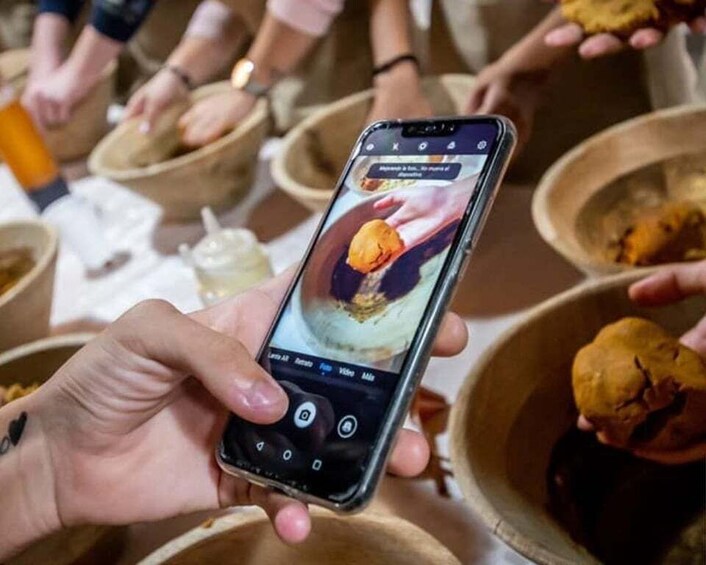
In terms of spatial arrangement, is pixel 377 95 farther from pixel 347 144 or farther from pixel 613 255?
pixel 613 255

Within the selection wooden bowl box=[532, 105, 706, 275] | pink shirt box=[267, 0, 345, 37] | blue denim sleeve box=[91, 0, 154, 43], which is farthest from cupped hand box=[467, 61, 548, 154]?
blue denim sleeve box=[91, 0, 154, 43]

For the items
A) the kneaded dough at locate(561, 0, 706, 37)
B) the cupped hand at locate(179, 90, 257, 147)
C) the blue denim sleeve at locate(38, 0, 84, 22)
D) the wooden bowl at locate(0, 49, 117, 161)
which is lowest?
the wooden bowl at locate(0, 49, 117, 161)

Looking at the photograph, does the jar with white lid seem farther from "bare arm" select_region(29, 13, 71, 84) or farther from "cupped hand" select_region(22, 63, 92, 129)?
"bare arm" select_region(29, 13, 71, 84)

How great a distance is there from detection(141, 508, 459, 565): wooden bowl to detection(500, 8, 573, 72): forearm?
532 mm

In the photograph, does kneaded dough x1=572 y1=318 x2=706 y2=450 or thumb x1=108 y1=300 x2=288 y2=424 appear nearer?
thumb x1=108 y1=300 x2=288 y2=424

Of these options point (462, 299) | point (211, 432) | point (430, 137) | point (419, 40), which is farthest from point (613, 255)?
point (419, 40)

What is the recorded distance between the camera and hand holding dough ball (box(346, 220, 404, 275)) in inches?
17.0

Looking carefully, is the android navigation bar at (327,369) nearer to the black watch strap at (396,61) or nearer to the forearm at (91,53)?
the black watch strap at (396,61)

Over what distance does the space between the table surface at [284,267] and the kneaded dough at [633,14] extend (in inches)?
8.2

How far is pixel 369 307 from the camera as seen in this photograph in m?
0.42

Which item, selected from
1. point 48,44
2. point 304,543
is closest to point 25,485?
point 304,543

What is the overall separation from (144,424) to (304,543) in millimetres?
121

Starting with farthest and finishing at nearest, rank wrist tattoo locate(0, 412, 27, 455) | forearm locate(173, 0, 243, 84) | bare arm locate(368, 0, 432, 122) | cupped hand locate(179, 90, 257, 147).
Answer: forearm locate(173, 0, 243, 84)
cupped hand locate(179, 90, 257, 147)
bare arm locate(368, 0, 432, 122)
wrist tattoo locate(0, 412, 27, 455)

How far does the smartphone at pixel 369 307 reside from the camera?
38cm
